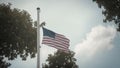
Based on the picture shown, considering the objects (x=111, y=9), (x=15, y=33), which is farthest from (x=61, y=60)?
(x=111, y=9)

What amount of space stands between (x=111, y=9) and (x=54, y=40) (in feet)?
38.4

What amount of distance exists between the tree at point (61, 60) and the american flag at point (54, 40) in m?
44.0

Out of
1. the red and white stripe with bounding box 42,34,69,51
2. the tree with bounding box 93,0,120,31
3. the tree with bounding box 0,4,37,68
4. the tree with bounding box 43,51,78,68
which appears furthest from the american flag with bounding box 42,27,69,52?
the tree with bounding box 43,51,78,68

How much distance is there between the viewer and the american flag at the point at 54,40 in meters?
23.0

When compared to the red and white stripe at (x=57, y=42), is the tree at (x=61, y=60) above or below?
above

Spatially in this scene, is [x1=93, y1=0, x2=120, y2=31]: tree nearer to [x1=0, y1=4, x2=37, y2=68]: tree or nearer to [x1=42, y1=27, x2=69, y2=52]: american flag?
[x1=42, y1=27, x2=69, y2=52]: american flag

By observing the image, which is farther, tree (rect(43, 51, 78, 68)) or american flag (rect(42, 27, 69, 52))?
tree (rect(43, 51, 78, 68))

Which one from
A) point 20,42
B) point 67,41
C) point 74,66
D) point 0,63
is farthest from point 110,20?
point 74,66

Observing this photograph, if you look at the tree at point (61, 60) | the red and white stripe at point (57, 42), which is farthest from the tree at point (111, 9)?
the tree at point (61, 60)

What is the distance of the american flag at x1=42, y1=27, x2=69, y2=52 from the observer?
23.0 m

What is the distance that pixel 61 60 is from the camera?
225ft

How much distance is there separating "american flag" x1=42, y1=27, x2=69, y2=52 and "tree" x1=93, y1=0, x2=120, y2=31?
397 inches

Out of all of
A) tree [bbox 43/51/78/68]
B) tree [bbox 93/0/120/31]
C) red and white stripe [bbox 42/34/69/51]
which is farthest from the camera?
tree [bbox 43/51/78/68]

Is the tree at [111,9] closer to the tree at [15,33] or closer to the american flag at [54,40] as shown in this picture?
the american flag at [54,40]
